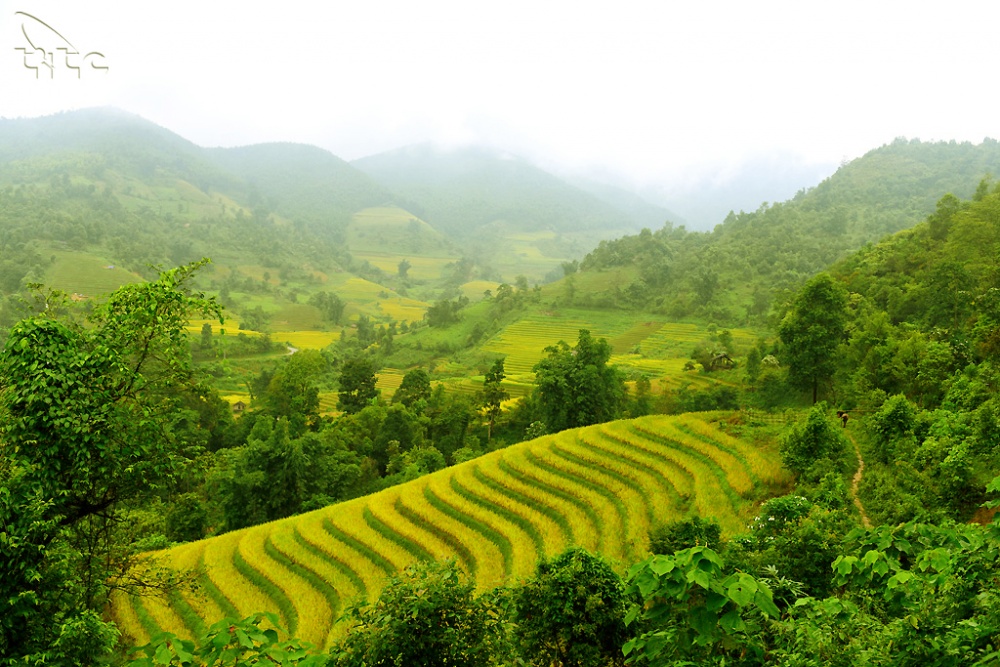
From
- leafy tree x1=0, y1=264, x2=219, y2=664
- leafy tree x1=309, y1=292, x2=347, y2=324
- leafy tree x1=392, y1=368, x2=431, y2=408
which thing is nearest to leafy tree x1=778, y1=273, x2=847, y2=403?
leafy tree x1=0, y1=264, x2=219, y2=664

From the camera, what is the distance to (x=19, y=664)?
15.1 feet

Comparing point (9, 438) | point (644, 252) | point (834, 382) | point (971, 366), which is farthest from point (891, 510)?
point (644, 252)

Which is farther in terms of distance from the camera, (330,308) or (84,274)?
(330,308)

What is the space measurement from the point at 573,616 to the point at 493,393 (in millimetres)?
27956

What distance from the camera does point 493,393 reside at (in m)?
34.0

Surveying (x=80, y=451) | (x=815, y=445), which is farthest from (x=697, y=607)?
(x=815, y=445)

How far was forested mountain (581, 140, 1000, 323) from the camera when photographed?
69875 millimetres

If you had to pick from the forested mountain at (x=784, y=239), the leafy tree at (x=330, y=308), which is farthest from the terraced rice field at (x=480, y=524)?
the leafy tree at (x=330, y=308)

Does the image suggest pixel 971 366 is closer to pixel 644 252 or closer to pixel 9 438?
pixel 9 438

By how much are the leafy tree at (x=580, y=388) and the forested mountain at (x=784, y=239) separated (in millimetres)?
35964

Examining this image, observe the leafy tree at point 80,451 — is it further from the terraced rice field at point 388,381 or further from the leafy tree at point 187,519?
the terraced rice field at point 388,381

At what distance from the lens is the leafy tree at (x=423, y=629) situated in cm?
439

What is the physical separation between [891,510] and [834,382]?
52.1 feet

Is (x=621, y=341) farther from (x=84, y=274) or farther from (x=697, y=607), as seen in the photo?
(x=84, y=274)
